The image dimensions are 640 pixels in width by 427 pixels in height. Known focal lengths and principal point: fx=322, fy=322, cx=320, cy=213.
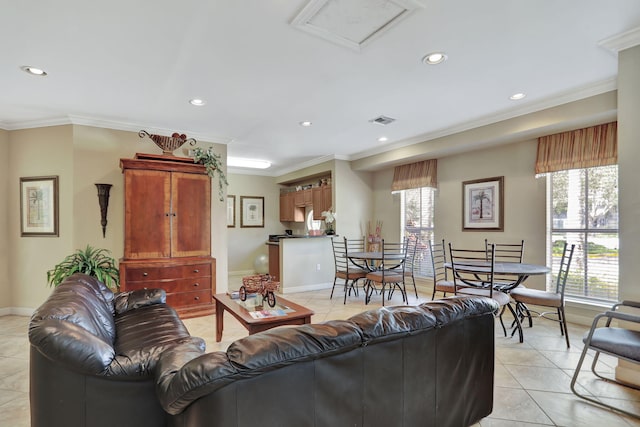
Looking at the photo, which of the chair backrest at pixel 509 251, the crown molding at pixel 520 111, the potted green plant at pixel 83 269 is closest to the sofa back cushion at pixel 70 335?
the potted green plant at pixel 83 269

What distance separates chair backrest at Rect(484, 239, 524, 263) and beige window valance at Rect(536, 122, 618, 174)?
0.99 metres

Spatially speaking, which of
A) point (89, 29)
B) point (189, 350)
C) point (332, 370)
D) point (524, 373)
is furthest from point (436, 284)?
point (89, 29)

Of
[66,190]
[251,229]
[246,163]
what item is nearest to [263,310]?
[66,190]

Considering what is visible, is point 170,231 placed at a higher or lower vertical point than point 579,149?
lower

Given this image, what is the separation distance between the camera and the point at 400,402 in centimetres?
151

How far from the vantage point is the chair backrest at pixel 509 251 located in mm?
4160

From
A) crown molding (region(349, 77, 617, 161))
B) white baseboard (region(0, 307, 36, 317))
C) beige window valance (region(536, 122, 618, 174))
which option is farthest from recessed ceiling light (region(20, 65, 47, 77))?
beige window valance (region(536, 122, 618, 174))

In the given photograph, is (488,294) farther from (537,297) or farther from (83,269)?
(83,269)

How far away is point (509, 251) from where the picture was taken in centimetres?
423

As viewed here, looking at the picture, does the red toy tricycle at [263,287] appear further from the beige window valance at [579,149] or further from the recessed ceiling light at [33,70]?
the beige window valance at [579,149]

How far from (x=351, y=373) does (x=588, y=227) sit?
12.6 feet

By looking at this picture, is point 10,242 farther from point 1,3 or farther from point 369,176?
point 369,176

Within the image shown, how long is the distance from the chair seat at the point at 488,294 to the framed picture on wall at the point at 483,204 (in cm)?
137

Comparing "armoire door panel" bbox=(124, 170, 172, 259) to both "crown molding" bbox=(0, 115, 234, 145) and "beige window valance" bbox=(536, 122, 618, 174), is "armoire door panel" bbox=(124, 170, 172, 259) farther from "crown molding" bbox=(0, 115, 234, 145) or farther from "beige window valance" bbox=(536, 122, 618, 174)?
"beige window valance" bbox=(536, 122, 618, 174)
